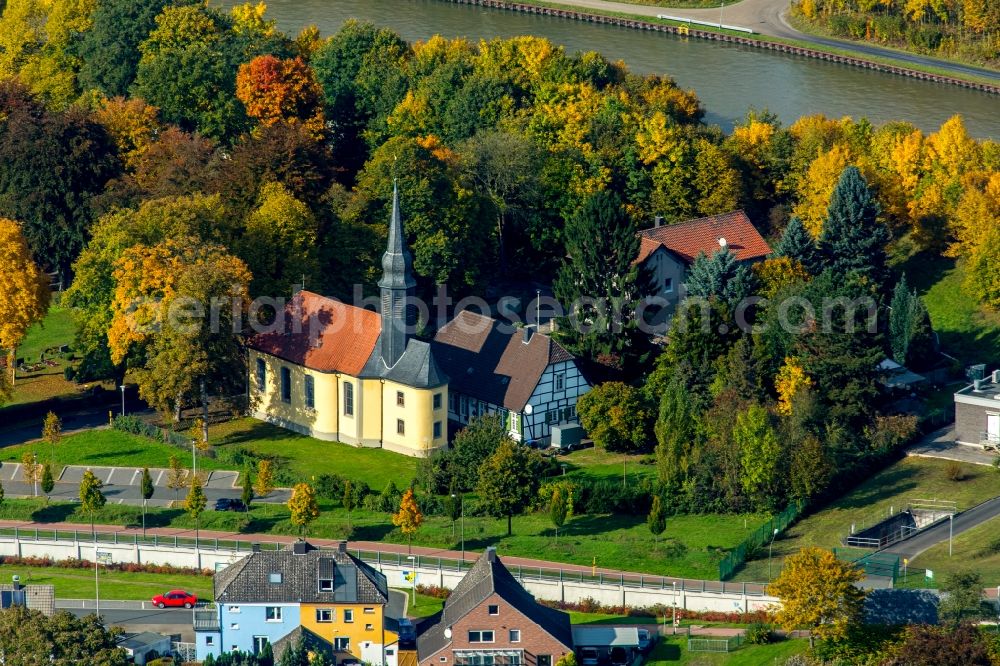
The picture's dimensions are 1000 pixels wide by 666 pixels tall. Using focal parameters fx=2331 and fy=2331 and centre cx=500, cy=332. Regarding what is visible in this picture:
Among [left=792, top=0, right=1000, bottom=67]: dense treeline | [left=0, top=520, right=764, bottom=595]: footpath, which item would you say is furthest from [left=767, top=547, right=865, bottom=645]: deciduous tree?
[left=792, top=0, right=1000, bottom=67]: dense treeline

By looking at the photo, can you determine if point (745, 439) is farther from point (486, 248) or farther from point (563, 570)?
point (486, 248)

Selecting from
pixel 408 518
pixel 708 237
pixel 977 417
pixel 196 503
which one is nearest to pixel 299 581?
pixel 408 518

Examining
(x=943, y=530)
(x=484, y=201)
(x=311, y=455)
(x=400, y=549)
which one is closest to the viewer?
(x=400, y=549)

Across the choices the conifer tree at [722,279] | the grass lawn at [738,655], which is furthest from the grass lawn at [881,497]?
the conifer tree at [722,279]

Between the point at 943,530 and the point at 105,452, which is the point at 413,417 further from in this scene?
the point at 943,530

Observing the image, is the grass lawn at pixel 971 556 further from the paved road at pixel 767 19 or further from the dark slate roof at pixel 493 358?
the paved road at pixel 767 19

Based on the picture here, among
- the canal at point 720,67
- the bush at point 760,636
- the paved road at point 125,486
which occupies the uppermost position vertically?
the canal at point 720,67
